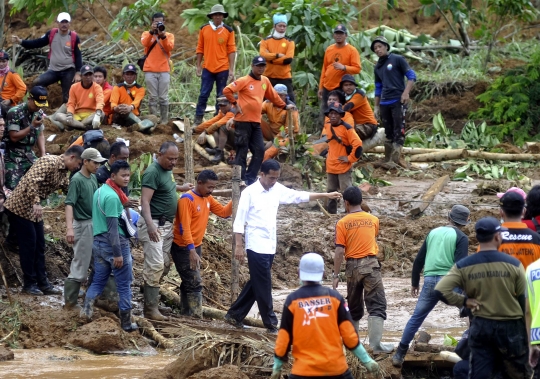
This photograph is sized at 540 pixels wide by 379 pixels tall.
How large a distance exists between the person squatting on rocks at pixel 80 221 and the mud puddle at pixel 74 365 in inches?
38.7

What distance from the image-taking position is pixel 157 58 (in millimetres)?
16719

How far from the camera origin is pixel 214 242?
13312mm

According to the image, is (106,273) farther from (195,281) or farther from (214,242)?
(214,242)

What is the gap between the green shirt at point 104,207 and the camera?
9914 mm

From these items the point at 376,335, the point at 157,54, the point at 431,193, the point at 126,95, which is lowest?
the point at 376,335

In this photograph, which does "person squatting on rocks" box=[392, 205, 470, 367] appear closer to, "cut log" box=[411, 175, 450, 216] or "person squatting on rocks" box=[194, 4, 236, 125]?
"cut log" box=[411, 175, 450, 216]

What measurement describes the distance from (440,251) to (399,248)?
→ 514 cm

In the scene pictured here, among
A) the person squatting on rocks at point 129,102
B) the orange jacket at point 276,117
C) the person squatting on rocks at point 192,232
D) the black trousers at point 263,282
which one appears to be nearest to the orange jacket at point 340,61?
the orange jacket at point 276,117

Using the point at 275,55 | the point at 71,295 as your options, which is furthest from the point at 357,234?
the point at 275,55

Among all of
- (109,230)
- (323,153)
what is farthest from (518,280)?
(323,153)

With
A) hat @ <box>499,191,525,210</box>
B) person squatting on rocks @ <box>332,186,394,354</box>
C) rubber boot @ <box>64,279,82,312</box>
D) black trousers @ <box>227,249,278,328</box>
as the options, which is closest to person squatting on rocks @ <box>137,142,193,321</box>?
rubber boot @ <box>64,279,82,312</box>

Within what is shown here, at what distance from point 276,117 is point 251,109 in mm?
1647

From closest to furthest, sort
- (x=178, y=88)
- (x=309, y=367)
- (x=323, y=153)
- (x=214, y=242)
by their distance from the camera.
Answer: (x=309, y=367) < (x=214, y=242) < (x=323, y=153) < (x=178, y=88)

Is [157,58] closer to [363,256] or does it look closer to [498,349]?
[363,256]
